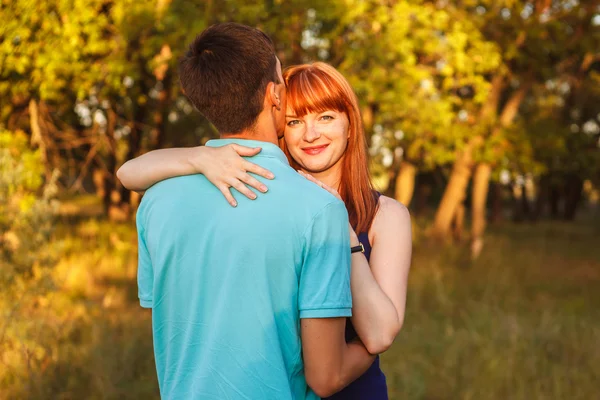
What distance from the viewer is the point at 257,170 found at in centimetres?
177

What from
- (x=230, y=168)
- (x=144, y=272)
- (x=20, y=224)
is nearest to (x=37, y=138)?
(x=20, y=224)

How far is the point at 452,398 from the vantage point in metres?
5.99

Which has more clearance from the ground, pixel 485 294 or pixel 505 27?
pixel 505 27

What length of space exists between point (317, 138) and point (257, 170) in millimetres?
850

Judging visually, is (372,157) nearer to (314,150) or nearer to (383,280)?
(314,150)

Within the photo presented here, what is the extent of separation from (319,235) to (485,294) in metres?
9.19

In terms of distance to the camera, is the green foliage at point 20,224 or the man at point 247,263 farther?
the green foliage at point 20,224

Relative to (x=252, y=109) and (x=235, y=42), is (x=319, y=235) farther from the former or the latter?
(x=235, y=42)

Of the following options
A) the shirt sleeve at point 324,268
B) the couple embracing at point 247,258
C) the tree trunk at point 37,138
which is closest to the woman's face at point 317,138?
the couple embracing at point 247,258

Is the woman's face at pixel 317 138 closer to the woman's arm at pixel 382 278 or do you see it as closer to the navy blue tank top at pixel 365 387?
the woman's arm at pixel 382 278

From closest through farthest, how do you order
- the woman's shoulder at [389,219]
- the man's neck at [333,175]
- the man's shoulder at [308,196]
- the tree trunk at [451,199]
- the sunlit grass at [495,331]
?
1. the man's shoulder at [308,196]
2. the woman's shoulder at [389,219]
3. the man's neck at [333,175]
4. the sunlit grass at [495,331]
5. the tree trunk at [451,199]

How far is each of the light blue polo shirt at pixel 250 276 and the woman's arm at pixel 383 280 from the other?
190 mm

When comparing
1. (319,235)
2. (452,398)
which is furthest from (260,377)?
(452,398)

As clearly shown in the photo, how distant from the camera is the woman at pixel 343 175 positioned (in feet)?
6.12
